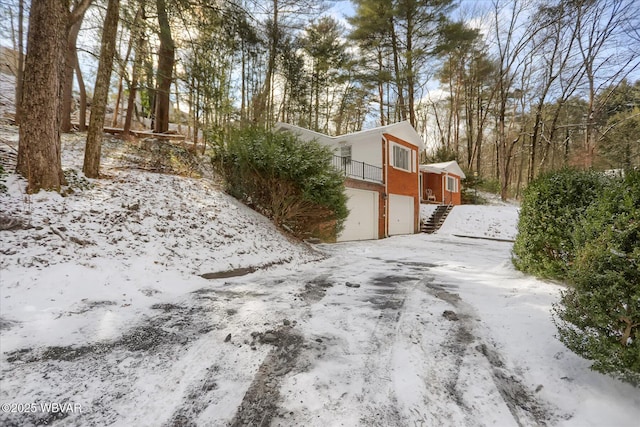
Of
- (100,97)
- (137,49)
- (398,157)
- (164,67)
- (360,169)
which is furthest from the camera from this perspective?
(398,157)

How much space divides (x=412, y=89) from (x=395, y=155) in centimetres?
642

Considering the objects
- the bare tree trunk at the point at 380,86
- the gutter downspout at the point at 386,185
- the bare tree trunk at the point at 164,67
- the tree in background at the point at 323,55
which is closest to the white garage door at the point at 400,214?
the gutter downspout at the point at 386,185

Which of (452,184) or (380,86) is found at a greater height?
(380,86)

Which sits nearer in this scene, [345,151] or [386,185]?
[386,185]

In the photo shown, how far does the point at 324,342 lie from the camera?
261cm

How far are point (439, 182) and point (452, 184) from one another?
6.06 feet

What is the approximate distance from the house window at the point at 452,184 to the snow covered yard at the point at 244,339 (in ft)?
56.6

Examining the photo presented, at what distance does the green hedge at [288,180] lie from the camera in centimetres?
737

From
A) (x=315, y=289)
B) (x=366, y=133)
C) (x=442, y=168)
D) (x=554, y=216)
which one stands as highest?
(x=366, y=133)

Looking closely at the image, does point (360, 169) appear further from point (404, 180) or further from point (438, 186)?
point (438, 186)

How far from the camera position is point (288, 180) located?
7.54 m

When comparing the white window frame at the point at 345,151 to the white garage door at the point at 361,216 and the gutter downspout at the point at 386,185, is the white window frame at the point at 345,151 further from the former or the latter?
the white garage door at the point at 361,216

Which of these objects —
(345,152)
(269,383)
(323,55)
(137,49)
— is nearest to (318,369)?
(269,383)

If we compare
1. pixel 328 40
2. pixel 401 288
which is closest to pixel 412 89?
pixel 328 40
